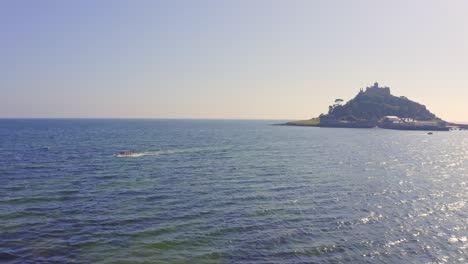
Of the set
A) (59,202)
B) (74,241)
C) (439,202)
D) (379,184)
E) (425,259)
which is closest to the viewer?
(425,259)

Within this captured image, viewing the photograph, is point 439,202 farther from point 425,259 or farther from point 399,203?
point 425,259

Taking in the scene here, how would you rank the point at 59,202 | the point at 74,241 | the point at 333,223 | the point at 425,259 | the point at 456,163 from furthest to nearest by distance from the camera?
the point at 456,163 → the point at 59,202 → the point at 333,223 → the point at 74,241 → the point at 425,259

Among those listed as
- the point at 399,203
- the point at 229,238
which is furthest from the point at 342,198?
the point at 229,238

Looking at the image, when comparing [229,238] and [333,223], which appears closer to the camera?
[229,238]

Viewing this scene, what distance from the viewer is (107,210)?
125 feet

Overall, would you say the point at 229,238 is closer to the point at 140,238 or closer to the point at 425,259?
the point at 140,238

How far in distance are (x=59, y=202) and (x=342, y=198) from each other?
3436 cm

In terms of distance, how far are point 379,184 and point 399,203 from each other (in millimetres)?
13155

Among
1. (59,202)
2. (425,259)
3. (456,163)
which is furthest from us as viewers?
(456,163)

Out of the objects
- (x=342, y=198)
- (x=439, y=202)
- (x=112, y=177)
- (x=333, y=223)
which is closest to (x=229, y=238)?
(x=333, y=223)

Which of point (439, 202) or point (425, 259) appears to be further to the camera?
point (439, 202)

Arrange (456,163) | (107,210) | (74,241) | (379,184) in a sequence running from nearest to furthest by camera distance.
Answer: (74,241)
(107,210)
(379,184)
(456,163)

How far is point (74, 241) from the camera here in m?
28.9

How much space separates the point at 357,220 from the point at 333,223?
3.10 metres
